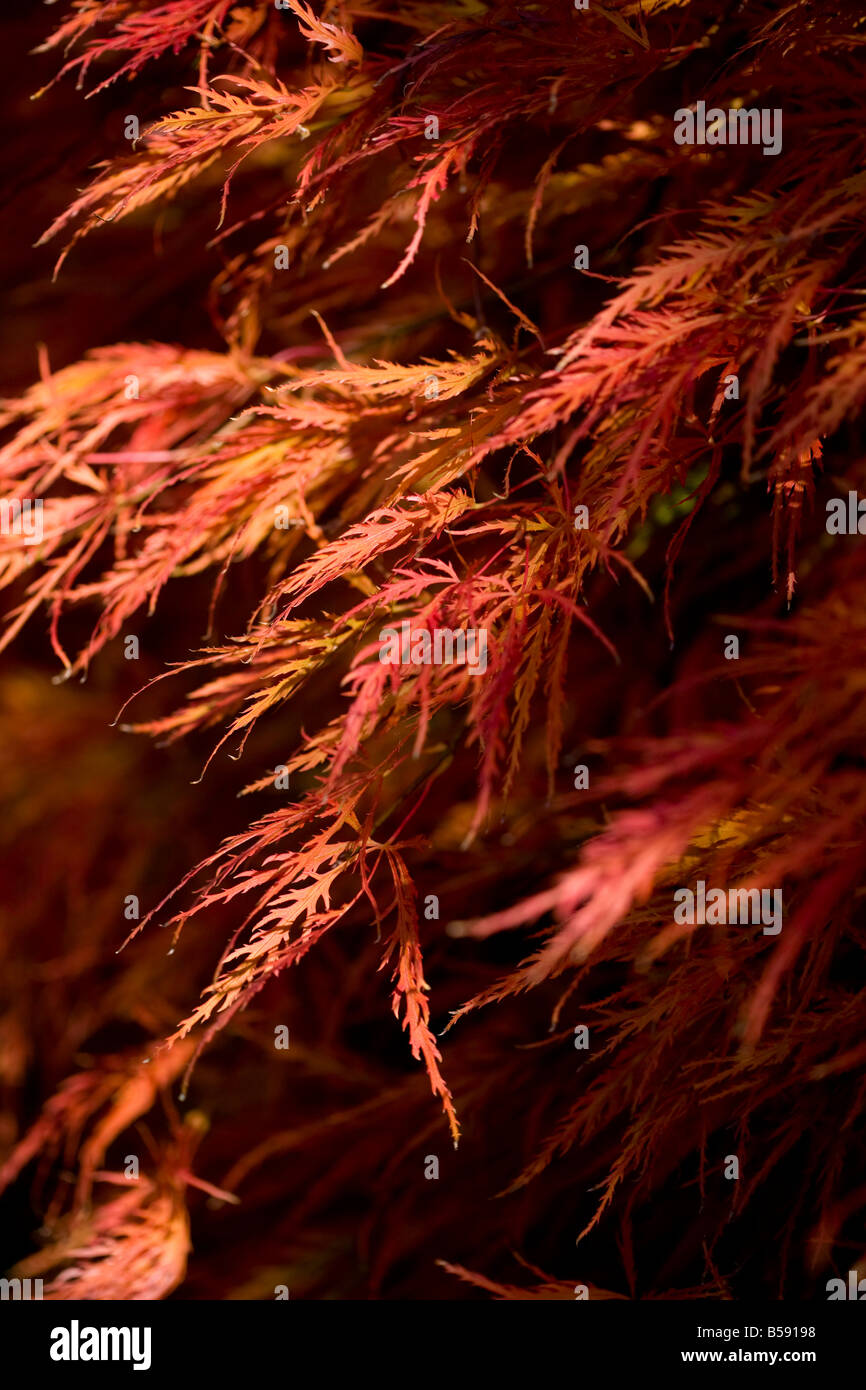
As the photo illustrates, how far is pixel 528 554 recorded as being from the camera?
66 cm

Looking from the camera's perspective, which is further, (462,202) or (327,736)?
(462,202)

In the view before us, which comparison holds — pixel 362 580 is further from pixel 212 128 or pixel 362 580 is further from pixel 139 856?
pixel 139 856

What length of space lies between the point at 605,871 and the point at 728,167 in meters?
0.71

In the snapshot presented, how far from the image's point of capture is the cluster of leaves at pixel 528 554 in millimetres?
608

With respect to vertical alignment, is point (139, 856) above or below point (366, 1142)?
above

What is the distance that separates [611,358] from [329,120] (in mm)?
470

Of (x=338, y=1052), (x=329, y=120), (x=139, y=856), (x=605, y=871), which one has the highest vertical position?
(x=329, y=120)


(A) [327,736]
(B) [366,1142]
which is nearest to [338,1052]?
(B) [366,1142]

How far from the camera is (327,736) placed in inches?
28.4

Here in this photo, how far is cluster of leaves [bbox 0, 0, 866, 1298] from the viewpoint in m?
0.61
